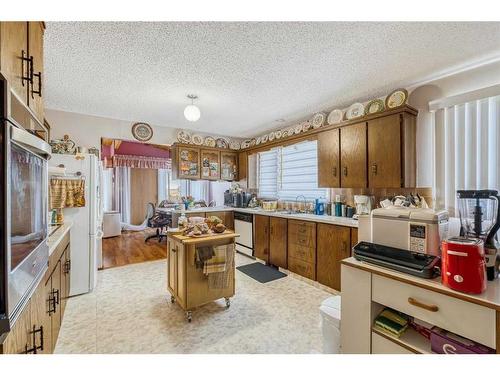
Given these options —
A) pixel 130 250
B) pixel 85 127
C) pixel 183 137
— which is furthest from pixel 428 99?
pixel 130 250

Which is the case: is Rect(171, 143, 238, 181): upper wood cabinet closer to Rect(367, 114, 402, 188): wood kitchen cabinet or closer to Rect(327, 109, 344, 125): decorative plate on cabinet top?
Rect(327, 109, 344, 125): decorative plate on cabinet top

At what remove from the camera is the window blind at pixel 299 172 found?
12.1 ft

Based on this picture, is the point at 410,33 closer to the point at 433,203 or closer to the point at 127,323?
the point at 433,203

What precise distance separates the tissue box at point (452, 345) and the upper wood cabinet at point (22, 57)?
2.13 m

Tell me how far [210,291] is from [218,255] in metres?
0.39

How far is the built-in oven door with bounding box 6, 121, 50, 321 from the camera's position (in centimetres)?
77

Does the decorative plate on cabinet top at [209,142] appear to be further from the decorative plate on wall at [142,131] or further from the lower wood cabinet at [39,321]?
the lower wood cabinet at [39,321]

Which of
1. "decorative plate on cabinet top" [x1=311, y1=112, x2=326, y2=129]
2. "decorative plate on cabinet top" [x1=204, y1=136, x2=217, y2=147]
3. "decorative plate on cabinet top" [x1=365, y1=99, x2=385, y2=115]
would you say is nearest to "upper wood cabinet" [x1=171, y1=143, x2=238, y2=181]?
"decorative plate on cabinet top" [x1=204, y1=136, x2=217, y2=147]

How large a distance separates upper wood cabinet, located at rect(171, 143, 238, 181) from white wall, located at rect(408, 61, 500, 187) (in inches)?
131

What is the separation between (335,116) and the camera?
3.17m

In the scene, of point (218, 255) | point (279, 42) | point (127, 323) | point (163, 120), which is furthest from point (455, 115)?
point (163, 120)

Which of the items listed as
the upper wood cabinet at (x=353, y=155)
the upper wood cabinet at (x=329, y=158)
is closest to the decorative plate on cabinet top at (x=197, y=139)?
the upper wood cabinet at (x=329, y=158)
